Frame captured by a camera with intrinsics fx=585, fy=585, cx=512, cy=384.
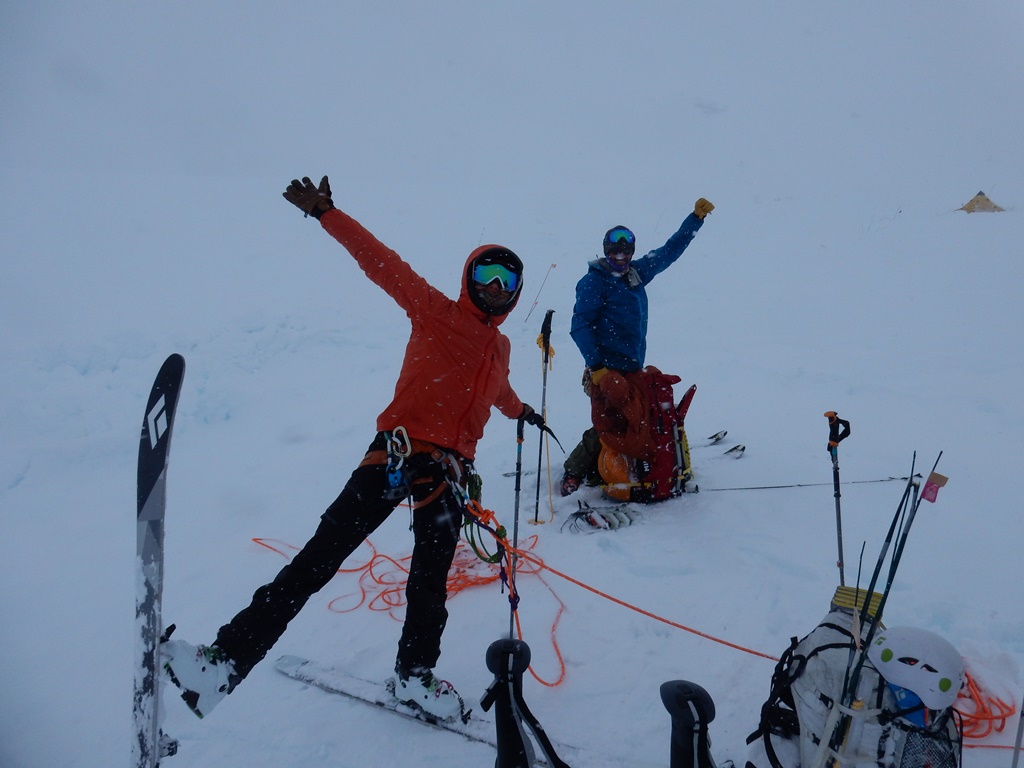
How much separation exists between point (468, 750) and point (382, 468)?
123 cm

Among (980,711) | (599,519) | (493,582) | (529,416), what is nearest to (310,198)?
(529,416)

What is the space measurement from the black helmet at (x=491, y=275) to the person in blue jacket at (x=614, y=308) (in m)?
1.82

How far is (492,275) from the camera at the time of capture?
104 inches

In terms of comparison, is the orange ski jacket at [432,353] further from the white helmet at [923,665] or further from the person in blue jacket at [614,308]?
the person in blue jacket at [614,308]

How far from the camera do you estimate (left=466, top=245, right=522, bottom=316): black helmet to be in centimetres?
263

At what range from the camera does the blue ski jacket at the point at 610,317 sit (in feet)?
14.7

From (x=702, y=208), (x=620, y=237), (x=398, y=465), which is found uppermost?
(x=702, y=208)

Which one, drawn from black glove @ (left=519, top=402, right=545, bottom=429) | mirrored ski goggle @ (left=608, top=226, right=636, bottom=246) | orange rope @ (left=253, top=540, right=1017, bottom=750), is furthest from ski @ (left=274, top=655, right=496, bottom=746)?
mirrored ski goggle @ (left=608, top=226, right=636, bottom=246)

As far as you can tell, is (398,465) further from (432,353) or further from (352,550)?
(432,353)

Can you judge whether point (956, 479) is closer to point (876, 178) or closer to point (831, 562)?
point (831, 562)

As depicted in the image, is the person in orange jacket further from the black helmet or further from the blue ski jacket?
the blue ski jacket

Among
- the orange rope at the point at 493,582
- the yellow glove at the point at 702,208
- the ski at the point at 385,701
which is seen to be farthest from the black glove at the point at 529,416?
the yellow glove at the point at 702,208

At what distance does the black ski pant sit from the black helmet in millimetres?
747

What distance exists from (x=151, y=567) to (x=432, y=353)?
4.33ft
